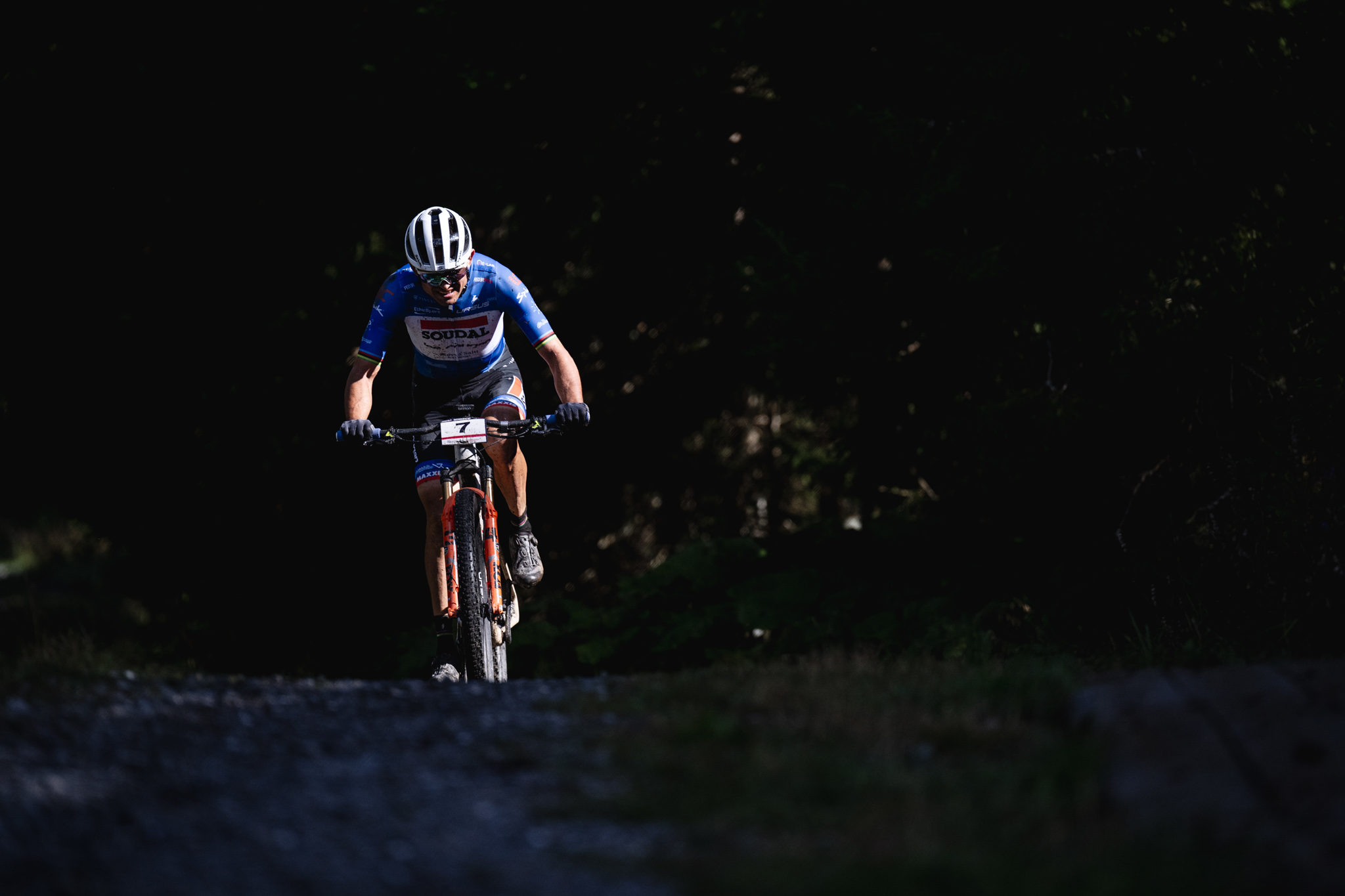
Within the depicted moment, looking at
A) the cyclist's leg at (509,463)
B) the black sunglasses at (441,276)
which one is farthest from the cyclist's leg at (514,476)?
the black sunglasses at (441,276)

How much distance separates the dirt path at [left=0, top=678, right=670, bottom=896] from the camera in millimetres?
3158

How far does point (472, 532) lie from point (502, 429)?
523mm

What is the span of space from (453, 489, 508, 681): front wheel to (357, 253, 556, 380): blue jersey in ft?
2.90

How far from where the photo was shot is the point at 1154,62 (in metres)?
7.50

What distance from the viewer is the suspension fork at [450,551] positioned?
21.5 ft

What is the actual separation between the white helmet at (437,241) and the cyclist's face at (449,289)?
138 mm

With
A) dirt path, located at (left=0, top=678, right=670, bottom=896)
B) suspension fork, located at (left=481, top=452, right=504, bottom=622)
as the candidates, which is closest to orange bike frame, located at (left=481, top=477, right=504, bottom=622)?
suspension fork, located at (left=481, top=452, right=504, bottom=622)

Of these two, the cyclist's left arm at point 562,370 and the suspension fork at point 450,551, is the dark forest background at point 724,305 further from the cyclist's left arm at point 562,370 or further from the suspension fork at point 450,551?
the suspension fork at point 450,551

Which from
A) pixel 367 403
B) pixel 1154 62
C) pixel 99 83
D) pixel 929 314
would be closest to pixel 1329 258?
pixel 1154 62

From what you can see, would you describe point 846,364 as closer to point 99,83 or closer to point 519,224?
point 519,224

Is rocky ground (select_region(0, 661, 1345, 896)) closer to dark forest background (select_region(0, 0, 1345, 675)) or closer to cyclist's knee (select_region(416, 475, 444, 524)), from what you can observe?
cyclist's knee (select_region(416, 475, 444, 524))

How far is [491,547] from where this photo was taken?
22.1ft

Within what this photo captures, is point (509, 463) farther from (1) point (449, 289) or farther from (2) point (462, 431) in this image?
(1) point (449, 289)

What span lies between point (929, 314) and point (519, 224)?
9.82ft
